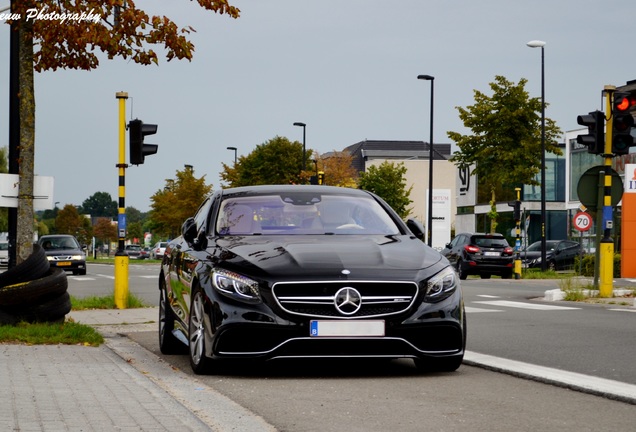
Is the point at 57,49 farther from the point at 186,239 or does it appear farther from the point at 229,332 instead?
A: the point at 229,332

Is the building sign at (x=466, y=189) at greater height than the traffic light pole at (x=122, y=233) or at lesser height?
greater

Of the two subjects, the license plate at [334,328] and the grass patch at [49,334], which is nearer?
the license plate at [334,328]

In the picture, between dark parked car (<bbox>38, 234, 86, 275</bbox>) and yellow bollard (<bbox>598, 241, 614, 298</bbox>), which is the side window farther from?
dark parked car (<bbox>38, 234, 86, 275</bbox>)

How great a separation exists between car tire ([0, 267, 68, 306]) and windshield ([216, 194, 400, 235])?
2.92 m

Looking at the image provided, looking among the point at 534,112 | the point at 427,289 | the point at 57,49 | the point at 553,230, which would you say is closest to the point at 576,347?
the point at 427,289

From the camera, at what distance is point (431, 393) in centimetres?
780

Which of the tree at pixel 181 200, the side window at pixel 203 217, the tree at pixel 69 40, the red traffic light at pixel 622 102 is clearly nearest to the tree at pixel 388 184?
the tree at pixel 181 200

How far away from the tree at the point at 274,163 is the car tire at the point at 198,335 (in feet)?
232

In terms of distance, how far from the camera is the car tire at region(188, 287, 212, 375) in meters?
8.62

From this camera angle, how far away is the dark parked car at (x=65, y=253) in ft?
139

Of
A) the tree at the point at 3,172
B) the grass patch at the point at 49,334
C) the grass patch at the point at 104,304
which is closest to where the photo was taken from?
the grass patch at the point at 49,334

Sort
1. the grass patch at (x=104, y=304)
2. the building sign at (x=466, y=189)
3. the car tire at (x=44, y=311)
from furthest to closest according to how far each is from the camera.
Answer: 1. the building sign at (x=466, y=189)
2. the grass patch at (x=104, y=304)
3. the car tire at (x=44, y=311)

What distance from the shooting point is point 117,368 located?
9055 mm

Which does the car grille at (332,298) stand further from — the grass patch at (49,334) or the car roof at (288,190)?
the grass patch at (49,334)
